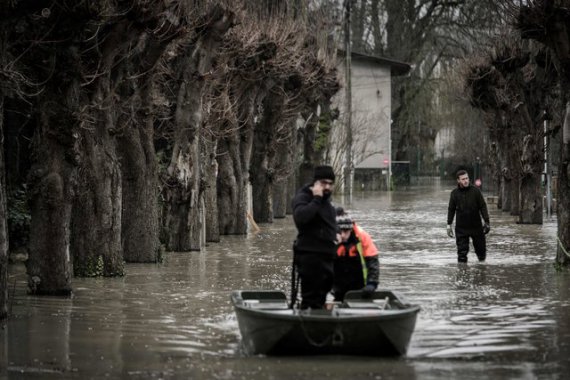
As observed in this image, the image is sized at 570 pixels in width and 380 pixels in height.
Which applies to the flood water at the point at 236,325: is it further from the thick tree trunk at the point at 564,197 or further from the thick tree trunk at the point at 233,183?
the thick tree trunk at the point at 233,183

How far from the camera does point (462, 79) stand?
43.9 m

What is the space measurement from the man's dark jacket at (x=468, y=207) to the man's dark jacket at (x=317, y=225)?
1051cm

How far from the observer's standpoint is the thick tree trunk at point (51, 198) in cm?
1817

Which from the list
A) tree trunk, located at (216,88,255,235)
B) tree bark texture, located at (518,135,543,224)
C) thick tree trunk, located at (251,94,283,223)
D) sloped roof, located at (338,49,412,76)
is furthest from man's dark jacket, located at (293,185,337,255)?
sloped roof, located at (338,49,412,76)

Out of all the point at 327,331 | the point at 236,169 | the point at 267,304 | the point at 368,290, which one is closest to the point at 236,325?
the point at 267,304

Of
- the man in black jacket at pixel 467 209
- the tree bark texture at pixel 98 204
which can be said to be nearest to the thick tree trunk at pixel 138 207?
the tree bark texture at pixel 98 204

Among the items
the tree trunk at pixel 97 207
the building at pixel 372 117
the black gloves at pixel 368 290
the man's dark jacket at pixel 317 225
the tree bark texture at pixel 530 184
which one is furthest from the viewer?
the building at pixel 372 117

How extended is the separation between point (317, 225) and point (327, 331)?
135 cm

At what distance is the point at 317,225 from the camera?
12938 millimetres

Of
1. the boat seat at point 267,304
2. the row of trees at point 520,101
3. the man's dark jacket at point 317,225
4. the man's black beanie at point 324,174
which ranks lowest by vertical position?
the boat seat at point 267,304

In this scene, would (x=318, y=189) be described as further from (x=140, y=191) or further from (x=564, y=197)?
(x=140, y=191)

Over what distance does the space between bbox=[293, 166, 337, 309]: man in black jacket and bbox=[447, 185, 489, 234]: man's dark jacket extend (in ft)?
34.4

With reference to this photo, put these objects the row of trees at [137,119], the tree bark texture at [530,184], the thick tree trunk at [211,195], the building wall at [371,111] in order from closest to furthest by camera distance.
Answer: the row of trees at [137,119]
the thick tree trunk at [211,195]
the tree bark texture at [530,184]
the building wall at [371,111]

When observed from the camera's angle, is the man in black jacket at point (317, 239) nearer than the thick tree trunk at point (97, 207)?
Yes
